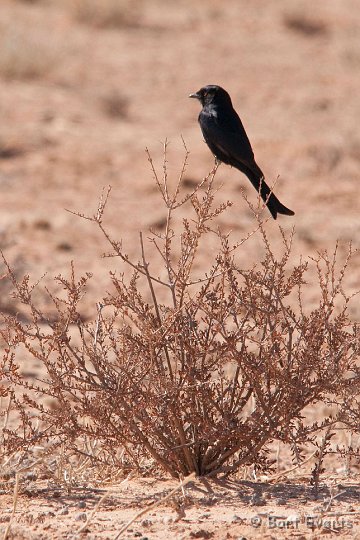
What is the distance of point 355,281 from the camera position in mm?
8781

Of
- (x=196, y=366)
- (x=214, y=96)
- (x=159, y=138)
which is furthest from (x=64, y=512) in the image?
(x=159, y=138)

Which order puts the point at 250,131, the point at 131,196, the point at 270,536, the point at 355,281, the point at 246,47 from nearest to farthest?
the point at 270,536
the point at 355,281
the point at 131,196
the point at 250,131
the point at 246,47

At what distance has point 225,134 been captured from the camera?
4.96 m

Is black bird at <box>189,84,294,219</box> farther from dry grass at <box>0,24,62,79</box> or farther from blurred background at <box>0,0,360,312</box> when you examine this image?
dry grass at <box>0,24,62,79</box>

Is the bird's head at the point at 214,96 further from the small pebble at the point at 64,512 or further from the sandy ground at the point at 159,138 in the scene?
the small pebble at the point at 64,512

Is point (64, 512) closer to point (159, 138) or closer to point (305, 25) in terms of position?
point (159, 138)

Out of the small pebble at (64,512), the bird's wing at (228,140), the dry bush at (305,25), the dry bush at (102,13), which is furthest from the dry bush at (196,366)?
the dry bush at (305,25)

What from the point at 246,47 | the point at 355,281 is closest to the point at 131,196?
the point at 355,281

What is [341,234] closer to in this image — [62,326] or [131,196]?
[131,196]

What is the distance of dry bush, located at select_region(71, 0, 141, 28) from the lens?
1741 cm

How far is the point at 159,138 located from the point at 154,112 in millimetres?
1413

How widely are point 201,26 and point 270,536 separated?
48.9ft

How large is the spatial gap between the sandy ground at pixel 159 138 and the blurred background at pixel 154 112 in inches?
1.0

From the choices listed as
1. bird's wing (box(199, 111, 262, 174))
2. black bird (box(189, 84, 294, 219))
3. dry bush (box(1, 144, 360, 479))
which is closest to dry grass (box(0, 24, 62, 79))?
black bird (box(189, 84, 294, 219))
